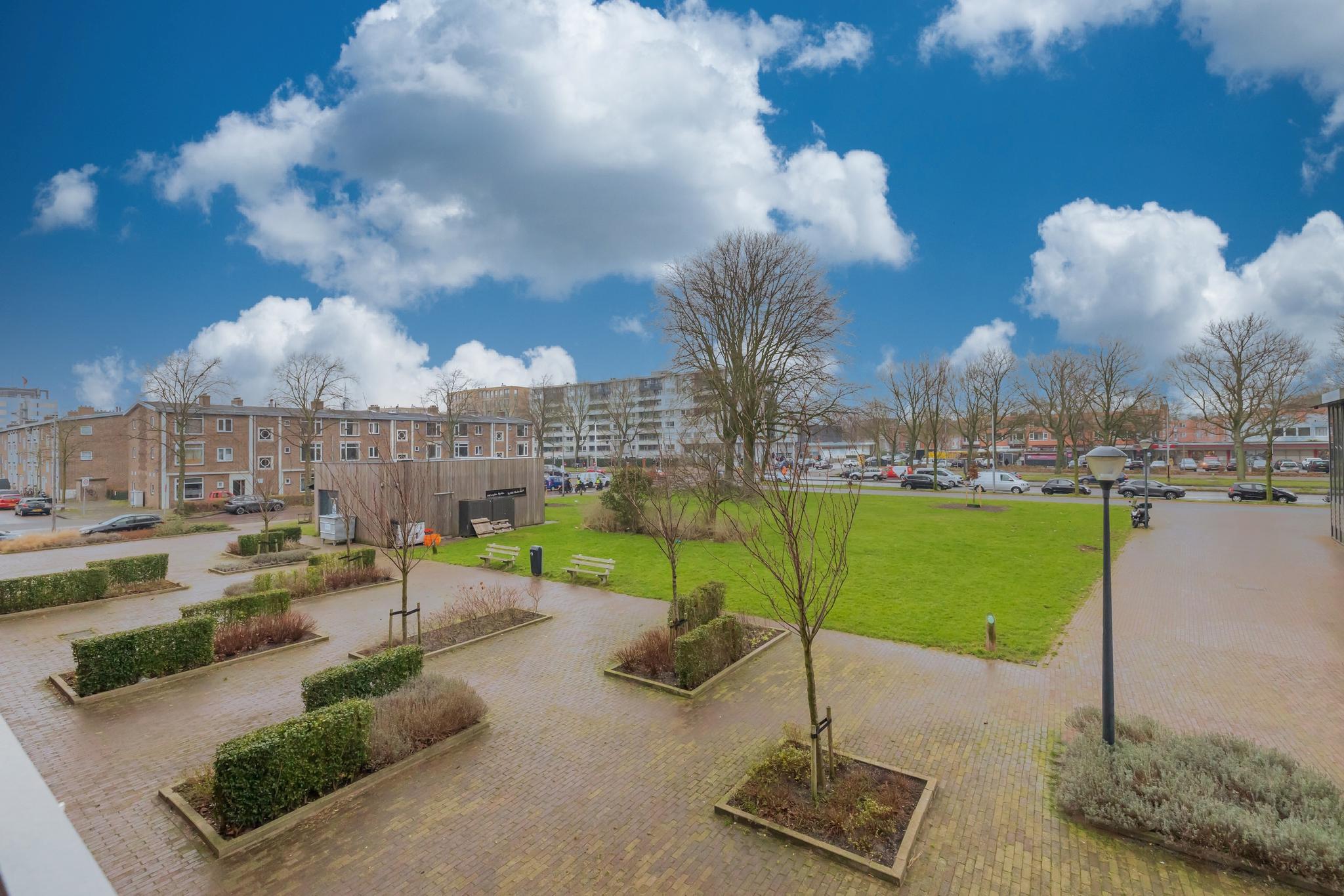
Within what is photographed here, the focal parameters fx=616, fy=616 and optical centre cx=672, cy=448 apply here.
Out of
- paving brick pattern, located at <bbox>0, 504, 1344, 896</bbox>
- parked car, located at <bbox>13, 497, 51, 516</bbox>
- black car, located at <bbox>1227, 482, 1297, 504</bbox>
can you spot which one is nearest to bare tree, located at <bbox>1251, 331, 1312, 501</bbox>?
black car, located at <bbox>1227, 482, 1297, 504</bbox>

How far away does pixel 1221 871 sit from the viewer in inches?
222

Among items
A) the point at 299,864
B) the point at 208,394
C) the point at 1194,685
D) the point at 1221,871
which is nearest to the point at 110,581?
the point at 299,864

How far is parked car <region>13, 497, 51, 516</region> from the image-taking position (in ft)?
142

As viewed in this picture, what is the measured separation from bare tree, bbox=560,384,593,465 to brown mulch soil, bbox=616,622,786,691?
228 feet

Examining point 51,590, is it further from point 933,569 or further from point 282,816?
point 933,569

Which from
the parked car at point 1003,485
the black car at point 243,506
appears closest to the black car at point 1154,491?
the parked car at point 1003,485

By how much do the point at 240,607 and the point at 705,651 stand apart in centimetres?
976

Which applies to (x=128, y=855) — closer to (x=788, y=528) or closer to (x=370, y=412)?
(x=788, y=528)

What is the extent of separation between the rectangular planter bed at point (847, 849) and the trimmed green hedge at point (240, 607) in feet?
36.0

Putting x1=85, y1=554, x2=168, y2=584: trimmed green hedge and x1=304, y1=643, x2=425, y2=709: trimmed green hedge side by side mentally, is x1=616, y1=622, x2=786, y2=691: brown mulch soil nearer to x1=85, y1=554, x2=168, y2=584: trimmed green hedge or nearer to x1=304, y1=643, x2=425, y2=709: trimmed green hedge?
x1=304, y1=643, x2=425, y2=709: trimmed green hedge

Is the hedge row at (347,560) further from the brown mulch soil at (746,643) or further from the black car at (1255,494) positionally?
the black car at (1255,494)

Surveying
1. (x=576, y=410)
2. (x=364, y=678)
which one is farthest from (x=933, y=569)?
(x=576, y=410)

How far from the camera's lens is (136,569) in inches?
687

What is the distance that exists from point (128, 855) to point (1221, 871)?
10.3 m
